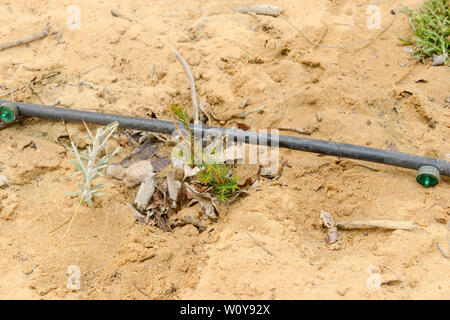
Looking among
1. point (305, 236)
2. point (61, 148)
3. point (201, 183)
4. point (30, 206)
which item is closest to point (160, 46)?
point (61, 148)

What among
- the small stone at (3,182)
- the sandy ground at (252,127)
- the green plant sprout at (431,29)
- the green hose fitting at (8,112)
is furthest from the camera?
the green plant sprout at (431,29)

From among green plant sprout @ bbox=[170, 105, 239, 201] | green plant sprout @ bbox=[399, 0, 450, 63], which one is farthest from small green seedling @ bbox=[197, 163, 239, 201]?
green plant sprout @ bbox=[399, 0, 450, 63]

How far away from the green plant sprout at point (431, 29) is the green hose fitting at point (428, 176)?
1.26m

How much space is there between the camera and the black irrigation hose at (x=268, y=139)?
2.54m

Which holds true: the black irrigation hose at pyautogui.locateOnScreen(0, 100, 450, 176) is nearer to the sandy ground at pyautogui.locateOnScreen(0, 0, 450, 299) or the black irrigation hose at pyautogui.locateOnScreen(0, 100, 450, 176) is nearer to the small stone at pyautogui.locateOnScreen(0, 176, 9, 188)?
the sandy ground at pyautogui.locateOnScreen(0, 0, 450, 299)

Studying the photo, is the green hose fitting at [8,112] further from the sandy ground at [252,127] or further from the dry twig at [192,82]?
the dry twig at [192,82]

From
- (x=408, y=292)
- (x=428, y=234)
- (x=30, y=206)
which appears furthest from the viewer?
(x=30, y=206)

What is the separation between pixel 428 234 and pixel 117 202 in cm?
164

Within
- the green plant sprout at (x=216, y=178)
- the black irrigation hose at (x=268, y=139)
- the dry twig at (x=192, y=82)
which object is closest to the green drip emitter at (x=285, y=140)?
the black irrigation hose at (x=268, y=139)

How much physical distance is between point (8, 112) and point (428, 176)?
262 centimetres

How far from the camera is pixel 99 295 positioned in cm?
199

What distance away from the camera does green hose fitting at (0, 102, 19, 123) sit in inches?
110

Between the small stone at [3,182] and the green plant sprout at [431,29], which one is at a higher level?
the green plant sprout at [431,29]

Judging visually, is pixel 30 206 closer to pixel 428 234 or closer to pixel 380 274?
pixel 380 274
